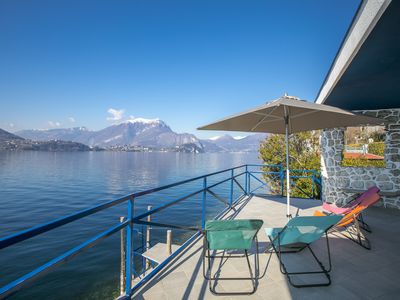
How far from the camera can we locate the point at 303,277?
243 cm

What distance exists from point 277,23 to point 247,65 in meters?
3.79

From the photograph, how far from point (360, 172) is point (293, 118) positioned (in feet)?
10.5

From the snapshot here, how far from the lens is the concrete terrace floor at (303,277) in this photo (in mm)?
2145

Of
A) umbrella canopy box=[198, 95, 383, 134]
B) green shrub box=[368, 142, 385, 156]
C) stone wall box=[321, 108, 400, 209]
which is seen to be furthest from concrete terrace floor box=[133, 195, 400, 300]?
green shrub box=[368, 142, 385, 156]

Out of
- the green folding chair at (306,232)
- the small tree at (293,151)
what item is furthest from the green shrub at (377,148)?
the green folding chair at (306,232)

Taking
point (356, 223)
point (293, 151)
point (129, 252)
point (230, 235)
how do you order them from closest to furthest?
point (129, 252), point (230, 235), point (356, 223), point (293, 151)

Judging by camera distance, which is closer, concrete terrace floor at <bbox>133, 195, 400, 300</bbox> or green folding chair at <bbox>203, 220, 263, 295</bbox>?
concrete terrace floor at <bbox>133, 195, 400, 300</bbox>

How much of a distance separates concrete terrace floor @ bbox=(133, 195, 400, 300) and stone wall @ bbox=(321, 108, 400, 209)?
7.45 feet

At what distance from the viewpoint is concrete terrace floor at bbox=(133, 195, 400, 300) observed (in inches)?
84.4

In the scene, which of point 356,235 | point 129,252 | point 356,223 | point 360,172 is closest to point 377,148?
point 360,172

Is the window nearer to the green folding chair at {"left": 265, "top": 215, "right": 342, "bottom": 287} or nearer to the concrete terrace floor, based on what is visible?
the concrete terrace floor

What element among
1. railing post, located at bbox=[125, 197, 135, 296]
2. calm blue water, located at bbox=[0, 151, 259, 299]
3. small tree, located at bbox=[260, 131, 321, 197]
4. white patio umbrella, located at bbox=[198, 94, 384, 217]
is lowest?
calm blue water, located at bbox=[0, 151, 259, 299]

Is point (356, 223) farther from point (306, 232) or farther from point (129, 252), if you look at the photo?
point (129, 252)

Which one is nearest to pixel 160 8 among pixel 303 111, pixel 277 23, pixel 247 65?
pixel 277 23
